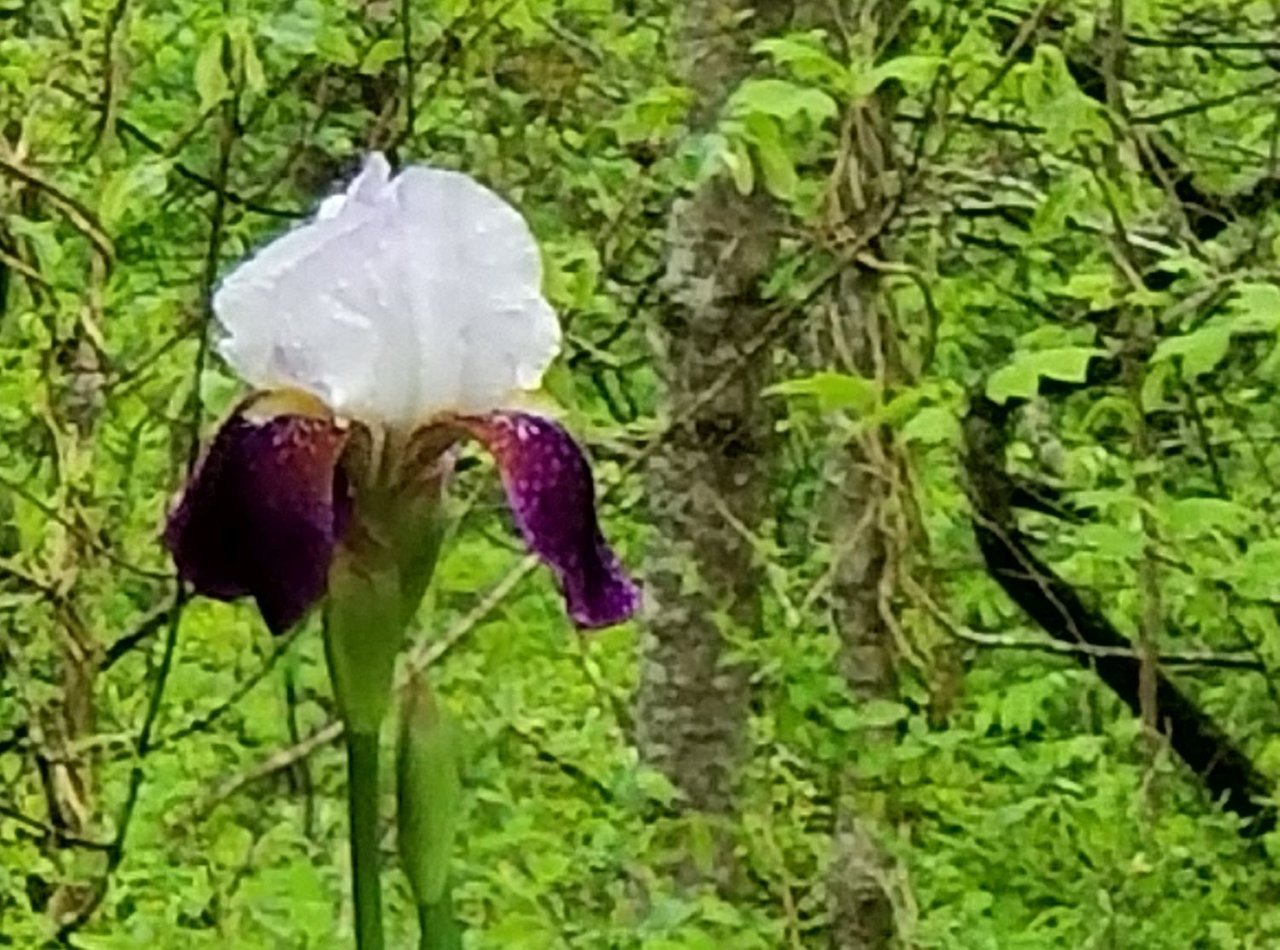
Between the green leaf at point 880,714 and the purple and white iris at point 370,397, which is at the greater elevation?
the purple and white iris at point 370,397

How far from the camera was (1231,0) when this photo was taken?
212cm

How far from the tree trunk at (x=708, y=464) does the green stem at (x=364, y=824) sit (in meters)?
1.34

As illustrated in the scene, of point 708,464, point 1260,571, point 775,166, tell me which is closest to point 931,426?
point 775,166

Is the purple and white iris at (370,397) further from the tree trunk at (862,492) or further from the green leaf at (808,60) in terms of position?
the tree trunk at (862,492)

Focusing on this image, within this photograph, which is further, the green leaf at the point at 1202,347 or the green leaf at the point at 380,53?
the green leaf at the point at 380,53

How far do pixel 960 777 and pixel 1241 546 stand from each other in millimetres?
338

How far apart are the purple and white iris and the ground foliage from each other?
0.78 metres

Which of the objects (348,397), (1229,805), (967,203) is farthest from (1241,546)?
(348,397)

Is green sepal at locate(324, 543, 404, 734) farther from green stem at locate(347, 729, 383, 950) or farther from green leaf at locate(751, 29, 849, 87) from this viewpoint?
green leaf at locate(751, 29, 849, 87)

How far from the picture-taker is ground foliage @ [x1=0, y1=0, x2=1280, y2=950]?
66.8 inches

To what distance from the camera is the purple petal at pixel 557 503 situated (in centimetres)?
60

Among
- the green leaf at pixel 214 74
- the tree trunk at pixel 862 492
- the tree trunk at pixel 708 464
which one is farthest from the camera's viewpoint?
the tree trunk at pixel 708 464

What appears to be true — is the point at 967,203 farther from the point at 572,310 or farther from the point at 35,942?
the point at 35,942

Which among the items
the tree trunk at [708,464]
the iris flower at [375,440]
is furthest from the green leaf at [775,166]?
the iris flower at [375,440]
